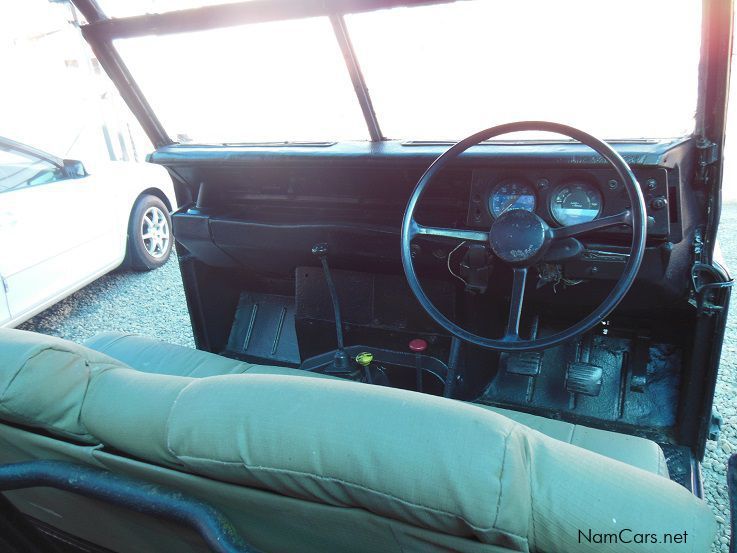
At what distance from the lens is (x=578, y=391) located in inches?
89.7

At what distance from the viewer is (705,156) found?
1.84m

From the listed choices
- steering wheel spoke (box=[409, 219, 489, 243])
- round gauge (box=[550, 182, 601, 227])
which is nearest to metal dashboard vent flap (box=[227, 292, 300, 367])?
steering wheel spoke (box=[409, 219, 489, 243])

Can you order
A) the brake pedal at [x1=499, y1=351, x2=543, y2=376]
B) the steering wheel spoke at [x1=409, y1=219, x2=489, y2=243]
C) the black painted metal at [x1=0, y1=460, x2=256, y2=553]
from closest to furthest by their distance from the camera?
1. the black painted metal at [x1=0, y1=460, x2=256, y2=553]
2. the steering wheel spoke at [x1=409, y1=219, x2=489, y2=243]
3. the brake pedal at [x1=499, y1=351, x2=543, y2=376]

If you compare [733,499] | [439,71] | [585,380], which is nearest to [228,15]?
[439,71]

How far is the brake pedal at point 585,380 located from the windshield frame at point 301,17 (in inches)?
38.6

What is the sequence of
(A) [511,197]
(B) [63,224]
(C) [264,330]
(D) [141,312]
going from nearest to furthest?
1. (A) [511,197]
2. (C) [264,330]
3. (B) [63,224]
4. (D) [141,312]

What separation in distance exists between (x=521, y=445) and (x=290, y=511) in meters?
0.37

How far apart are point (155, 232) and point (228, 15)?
332cm

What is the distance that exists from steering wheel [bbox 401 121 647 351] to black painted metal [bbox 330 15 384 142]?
0.70 metres

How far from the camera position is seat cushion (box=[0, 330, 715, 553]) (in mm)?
733

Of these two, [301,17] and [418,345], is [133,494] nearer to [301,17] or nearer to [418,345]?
[418,345]

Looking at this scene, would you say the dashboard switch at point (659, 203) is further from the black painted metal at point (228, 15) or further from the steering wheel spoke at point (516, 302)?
the black painted metal at point (228, 15)

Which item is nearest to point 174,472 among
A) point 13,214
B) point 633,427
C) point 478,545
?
point 478,545

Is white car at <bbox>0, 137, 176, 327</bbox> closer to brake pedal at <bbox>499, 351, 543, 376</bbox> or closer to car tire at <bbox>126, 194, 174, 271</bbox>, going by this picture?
car tire at <bbox>126, 194, 174, 271</bbox>
